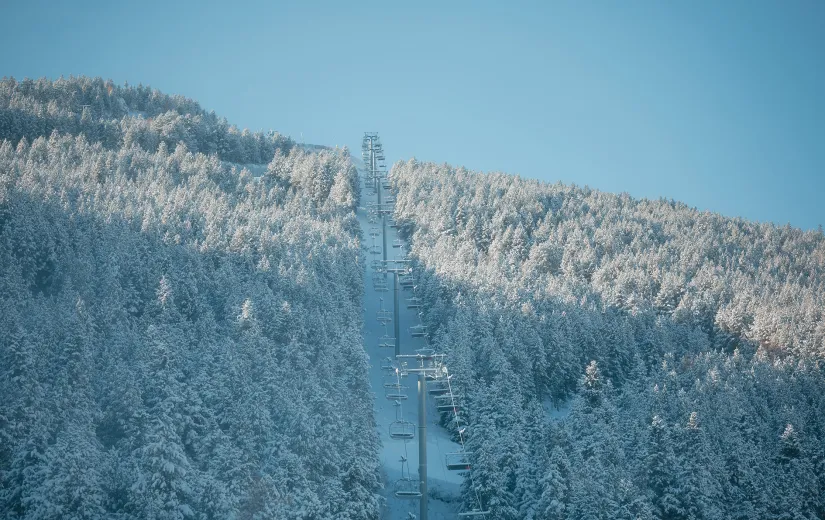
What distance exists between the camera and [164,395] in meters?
35.2

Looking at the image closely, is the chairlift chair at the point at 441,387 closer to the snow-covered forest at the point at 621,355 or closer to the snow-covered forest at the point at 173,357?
the snow-covered forest at the point at 621,355

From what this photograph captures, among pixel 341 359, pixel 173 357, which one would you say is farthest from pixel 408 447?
pixel 173 357

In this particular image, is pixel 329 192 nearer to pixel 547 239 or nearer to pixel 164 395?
pixel 547 239

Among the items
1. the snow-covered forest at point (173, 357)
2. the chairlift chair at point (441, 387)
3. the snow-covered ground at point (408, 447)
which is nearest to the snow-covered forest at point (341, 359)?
the snow-covered forest at point (173, 357)

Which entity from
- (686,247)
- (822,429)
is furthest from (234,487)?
(686,247)

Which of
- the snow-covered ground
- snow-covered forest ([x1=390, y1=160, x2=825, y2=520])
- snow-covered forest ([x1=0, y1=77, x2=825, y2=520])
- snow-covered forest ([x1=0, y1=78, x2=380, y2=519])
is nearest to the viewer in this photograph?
snow-covered forest ([x1=0, y1=78, x2=380, y2=519])

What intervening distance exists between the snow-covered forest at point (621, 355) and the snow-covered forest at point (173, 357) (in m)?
9.11

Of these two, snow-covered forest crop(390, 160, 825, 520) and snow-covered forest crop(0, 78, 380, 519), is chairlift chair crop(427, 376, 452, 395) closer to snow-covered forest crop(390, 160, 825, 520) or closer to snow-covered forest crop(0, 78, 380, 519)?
snow-covered forest crop(390, 160, 825, 520)

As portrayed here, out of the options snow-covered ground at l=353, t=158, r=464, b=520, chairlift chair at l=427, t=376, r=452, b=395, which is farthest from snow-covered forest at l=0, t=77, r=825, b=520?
chairlift chair at l=427, t=376, r=452, b=395

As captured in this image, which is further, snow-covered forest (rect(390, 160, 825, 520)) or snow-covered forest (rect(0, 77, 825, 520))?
snow-covered forest (rect(390, 160, 825, 520))

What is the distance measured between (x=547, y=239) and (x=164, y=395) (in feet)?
207

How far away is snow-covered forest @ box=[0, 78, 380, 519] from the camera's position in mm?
30859

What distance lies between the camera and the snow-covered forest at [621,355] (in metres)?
39.6

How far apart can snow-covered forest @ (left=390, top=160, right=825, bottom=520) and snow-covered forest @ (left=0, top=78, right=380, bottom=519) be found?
9112 millimetres
